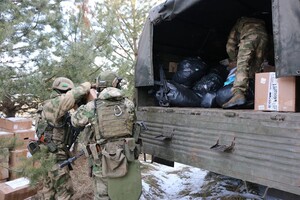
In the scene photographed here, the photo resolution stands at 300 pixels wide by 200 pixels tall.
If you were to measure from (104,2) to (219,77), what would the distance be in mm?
6632

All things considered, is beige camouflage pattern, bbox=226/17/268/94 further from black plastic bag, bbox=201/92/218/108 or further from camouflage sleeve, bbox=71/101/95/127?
camouflage sleeve, bbox=71/101/95/127

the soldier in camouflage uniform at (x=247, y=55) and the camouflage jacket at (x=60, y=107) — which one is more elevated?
the soldier in camouflage uniform at (x=247, y=55)

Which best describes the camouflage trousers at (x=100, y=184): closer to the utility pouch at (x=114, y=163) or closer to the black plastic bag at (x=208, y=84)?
the utility pouch at (x=114, y=163)

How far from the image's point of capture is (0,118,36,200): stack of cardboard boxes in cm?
297

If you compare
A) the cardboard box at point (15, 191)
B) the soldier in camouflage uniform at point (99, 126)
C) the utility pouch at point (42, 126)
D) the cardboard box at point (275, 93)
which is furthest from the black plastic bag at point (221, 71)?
the cardboard box at point (15, 191)

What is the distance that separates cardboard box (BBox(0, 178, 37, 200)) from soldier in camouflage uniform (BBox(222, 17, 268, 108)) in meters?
2.44

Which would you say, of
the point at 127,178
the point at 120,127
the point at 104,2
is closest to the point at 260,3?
the point at 120,127

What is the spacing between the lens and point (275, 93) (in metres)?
1.87

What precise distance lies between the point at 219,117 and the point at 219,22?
1.90 meters

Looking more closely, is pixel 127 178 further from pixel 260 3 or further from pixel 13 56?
pixel 13 56

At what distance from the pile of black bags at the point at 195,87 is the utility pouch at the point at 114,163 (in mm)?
757

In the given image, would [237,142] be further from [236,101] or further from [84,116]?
[84,116]

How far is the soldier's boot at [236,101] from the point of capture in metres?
2.34

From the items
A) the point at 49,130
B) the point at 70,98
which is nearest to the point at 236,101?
the point at 70,98
